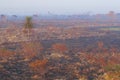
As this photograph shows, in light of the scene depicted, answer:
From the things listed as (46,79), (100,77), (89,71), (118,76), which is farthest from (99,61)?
(118,76)

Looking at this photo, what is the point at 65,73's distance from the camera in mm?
29969

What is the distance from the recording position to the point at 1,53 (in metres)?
39.6

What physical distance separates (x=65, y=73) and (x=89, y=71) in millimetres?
2797

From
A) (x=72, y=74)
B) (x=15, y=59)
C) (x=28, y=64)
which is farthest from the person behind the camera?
(x=15, y=59)

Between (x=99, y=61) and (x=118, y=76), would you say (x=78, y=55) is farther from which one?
(x=118, y=76)

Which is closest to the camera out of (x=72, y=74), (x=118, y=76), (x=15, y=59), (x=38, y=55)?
(x=118, y=76)

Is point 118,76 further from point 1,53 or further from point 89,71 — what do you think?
point 1,53

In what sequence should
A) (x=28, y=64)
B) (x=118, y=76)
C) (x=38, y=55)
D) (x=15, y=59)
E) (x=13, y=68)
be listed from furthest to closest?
(x=38, y=55) → (x=15, y=59) → (x=28, y=64) → (x=13, y=68) → (x=118, y=76)

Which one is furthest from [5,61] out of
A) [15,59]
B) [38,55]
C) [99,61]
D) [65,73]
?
[99,61]

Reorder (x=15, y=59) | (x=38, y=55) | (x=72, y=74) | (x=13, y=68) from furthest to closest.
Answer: (x=38, y=55) < (x=15, y=59) < (x=13, y=68) < (x=72, y=74)

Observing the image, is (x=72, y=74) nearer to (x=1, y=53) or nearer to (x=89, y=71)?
(x=89, y=71)

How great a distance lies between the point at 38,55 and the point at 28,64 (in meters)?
6.55

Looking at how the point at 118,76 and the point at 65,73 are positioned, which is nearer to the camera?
the point at 118,76

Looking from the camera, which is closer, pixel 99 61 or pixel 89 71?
pixel 89 71
